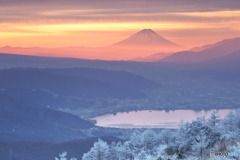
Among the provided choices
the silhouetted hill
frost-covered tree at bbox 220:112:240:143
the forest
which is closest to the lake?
the silhouetted hill

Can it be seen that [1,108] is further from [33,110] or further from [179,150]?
[179,150]

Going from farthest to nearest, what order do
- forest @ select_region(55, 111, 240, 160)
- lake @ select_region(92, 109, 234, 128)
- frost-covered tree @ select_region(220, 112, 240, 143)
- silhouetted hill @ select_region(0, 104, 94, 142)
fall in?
lake @ select_region(92, 109, 234, 128) < silhouetted hill @ select_region(0, 104, 94, 142) < frost-covered tree @ select_region(220, 112, 240, 143) < forest @ select_region(55, 111, 240, 160)

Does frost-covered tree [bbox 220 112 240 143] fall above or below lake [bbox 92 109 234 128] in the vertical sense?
below

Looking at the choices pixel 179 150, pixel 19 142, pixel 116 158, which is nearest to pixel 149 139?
pixel 116 158

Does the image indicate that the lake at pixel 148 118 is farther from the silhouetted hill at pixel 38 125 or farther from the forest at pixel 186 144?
the forest at pixel 186 144

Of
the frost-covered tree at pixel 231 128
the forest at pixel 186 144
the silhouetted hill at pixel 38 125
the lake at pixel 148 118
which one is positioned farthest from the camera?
the lake at pixel 148 118

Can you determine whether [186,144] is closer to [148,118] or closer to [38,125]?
[38,125]

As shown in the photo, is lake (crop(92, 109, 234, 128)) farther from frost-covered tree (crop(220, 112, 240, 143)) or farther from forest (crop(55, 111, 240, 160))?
forest (crop(55, 111, 240, 160))

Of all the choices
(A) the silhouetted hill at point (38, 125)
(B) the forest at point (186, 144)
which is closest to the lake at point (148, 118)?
(A) the silhouetted hill at point (38, 125)
